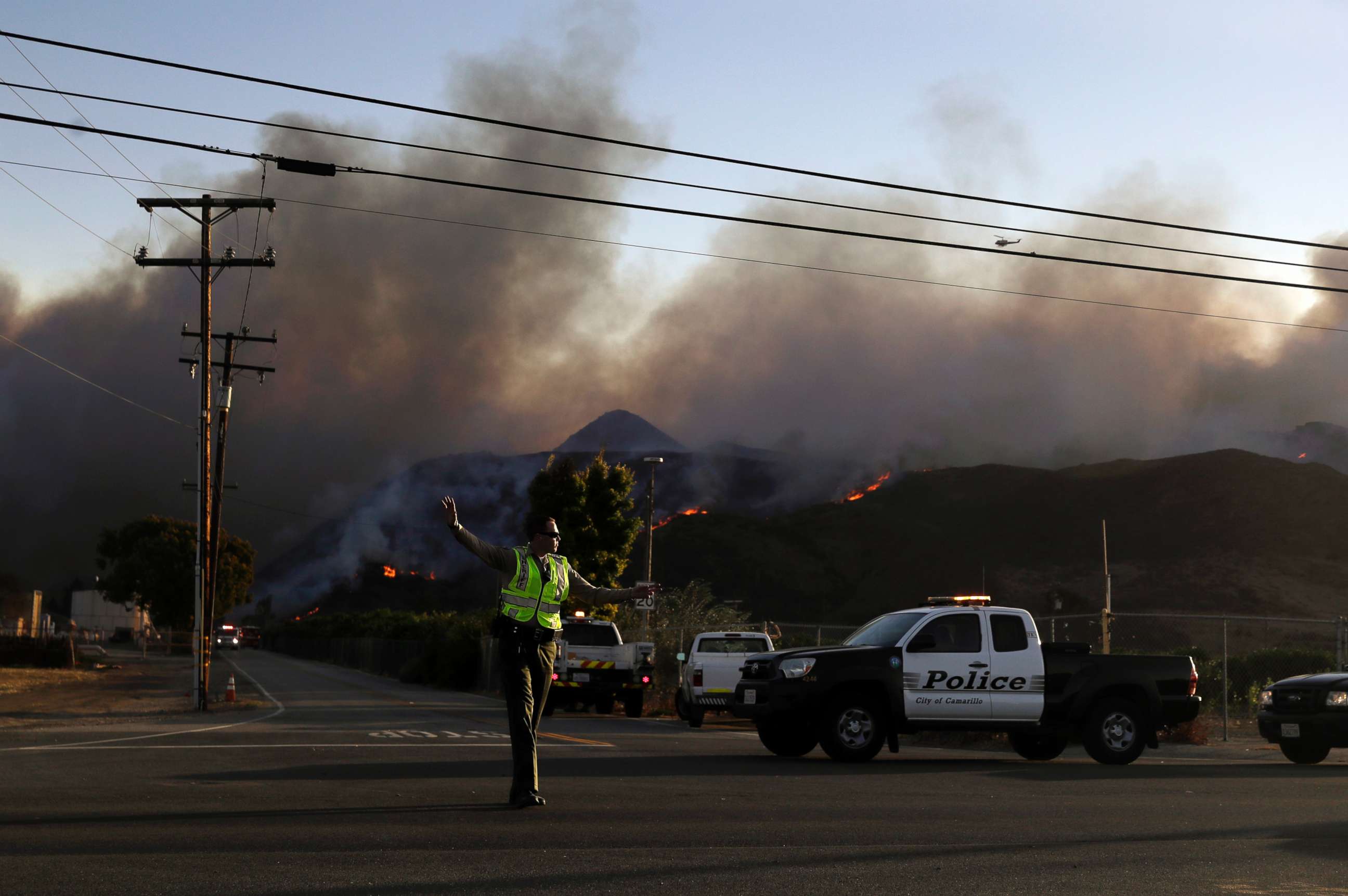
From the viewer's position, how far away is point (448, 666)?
159ft

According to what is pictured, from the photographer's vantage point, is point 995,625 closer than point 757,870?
No

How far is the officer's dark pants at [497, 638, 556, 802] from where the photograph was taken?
394 inches

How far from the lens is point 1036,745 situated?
18.3 m

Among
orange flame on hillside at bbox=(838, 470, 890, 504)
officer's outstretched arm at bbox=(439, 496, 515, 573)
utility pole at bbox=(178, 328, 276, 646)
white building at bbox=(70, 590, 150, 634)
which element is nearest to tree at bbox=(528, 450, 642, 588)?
utility pole at bbox=(178, 328, 276, 646)

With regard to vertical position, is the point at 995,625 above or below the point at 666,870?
above

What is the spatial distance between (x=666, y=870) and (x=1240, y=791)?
788cm

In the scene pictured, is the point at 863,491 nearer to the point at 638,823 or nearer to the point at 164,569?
the point at 164,569

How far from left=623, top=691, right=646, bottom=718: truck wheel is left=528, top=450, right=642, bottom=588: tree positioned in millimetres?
16879

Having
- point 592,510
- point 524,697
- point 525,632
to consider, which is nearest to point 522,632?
point 525,632

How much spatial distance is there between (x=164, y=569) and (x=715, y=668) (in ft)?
312

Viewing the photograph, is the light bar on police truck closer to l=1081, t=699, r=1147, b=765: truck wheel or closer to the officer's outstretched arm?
l=1081, t=699, r=1147, b=765: truck wheel

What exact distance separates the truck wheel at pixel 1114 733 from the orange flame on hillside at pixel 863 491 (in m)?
151

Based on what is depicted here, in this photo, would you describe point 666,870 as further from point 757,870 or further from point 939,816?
point 939,816

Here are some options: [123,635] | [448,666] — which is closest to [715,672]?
[448,666]
